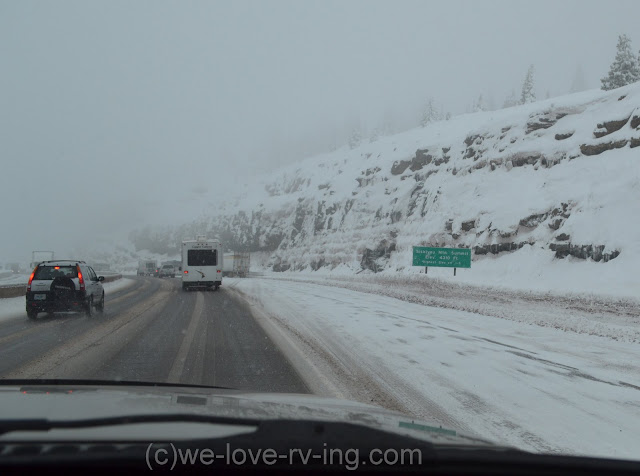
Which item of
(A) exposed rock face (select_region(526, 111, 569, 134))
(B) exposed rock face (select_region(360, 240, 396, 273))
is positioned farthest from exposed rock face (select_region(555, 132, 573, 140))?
(B) exposed rock face (select_region(360, 240, 396, 273))

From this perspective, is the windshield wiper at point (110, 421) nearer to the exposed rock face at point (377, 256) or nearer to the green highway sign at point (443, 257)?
the green highway sign at point (443, 257)

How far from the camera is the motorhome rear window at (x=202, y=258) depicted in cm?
3206

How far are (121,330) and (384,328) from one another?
639 centimetres

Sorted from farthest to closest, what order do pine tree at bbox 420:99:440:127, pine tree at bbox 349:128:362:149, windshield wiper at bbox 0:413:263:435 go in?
pine tree at bbox 349:128:362:149 < pine tree at bbox 420:99:440:127 < windshield wiper at bbox 0:413:263:435

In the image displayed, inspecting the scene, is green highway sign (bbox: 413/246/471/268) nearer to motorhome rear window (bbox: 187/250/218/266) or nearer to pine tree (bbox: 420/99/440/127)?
motorhome rear window (bbox: 187/250/218/266)

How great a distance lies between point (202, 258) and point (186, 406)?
1171 inches

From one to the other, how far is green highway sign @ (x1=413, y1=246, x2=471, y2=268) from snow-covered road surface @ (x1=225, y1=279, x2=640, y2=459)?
17.4 meters

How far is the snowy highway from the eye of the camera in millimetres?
5441

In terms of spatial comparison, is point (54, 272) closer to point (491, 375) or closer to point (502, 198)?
point (491, 375)

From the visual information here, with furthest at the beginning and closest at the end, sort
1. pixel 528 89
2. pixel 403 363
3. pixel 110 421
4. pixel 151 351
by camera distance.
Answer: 1. pixel 528 89
2. pixel 151 351
3. pixel 403 363
4. pixel 110 421

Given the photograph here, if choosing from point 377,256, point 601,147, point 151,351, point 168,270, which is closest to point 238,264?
point 168,270

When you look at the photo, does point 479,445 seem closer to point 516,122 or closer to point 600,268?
point 600,268

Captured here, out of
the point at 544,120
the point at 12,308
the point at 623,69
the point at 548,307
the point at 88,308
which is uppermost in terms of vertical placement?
the point at 623,69

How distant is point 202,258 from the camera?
32219 mm
